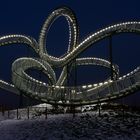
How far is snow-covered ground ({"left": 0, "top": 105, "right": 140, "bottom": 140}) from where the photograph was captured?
26531mm

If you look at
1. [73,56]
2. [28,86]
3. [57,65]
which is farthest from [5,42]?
[28,86]

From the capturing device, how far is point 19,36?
5719 cm

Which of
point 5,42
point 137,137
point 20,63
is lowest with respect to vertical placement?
point 137,137

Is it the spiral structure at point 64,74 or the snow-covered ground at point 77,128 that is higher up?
the spiral structure at point 64,74

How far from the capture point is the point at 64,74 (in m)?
57.4

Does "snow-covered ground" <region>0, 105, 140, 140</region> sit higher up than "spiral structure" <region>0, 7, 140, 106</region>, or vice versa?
"spiral structure" <region>0, 7, 140, 106</region>

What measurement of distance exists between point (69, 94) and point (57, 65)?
687 inches

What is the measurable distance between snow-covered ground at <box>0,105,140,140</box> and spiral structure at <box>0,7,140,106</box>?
329cm

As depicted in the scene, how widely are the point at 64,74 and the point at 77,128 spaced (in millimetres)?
29109

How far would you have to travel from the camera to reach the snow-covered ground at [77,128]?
26531 millimetres

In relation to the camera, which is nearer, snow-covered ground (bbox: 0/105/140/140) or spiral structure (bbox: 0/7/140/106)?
snow-covered ground (bbox: 0/105/140/140)

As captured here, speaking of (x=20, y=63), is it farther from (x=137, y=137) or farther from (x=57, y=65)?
(x=137, y=137)

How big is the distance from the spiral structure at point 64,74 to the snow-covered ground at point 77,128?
10.8ft

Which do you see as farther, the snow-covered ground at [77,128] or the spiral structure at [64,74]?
the spiral structure at [64,74]
